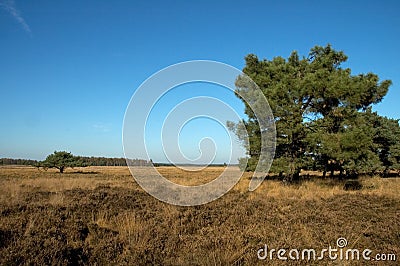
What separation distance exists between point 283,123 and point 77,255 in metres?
12.0

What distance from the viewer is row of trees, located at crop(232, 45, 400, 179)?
13.4m

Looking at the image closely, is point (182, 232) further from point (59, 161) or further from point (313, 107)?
point (59, 161)

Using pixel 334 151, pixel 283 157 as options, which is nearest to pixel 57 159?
pixel 283 157

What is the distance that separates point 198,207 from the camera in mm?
8734

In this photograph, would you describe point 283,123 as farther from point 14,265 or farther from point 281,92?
point 14,265

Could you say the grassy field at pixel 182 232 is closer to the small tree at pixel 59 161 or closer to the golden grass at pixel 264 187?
the golden grass at pixel 264 187
